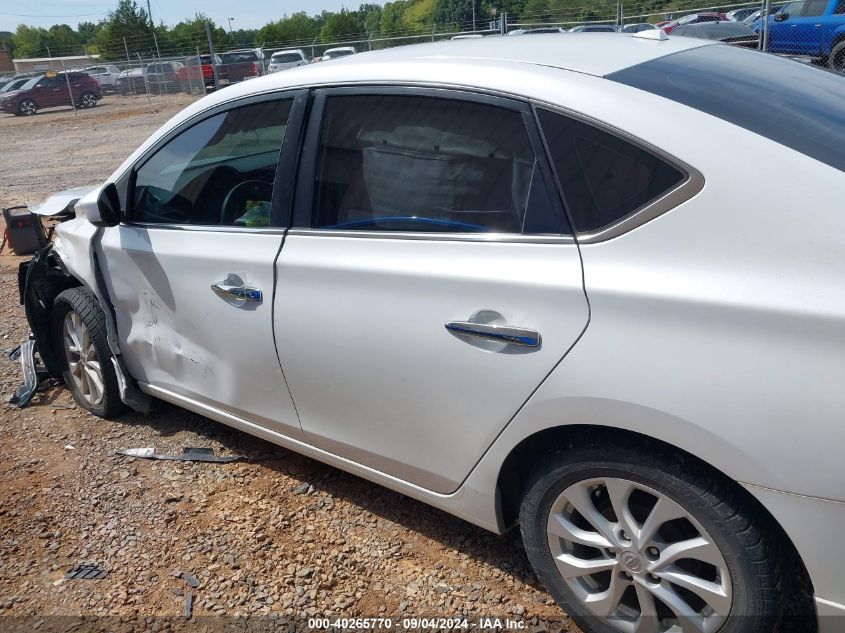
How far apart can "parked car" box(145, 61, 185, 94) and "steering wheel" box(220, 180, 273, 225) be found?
3008 cm

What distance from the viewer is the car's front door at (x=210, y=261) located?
115 inches

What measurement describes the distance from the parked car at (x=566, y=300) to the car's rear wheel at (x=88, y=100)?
3118 cm

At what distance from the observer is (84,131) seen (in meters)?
23.1

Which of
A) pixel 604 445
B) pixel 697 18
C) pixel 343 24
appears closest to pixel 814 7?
pixel 697 18

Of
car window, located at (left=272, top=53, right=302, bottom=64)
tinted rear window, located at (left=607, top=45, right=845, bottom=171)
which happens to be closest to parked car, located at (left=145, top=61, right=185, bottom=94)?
car window, located at (left=272, top=53, right=302, bottom=64)

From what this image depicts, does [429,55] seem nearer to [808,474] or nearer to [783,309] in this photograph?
[783,309]

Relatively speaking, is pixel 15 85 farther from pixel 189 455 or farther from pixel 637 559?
pixel 637 559

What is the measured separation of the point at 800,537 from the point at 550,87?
1.40 m

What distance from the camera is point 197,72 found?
2967 centimetres

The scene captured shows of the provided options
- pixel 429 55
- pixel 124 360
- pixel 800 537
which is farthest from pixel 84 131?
pixel 800 537

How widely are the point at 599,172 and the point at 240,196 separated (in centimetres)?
167

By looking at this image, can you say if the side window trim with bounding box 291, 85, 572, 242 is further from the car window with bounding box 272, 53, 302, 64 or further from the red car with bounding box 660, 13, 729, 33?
the car window with bounding box 272, 53, 302, 64

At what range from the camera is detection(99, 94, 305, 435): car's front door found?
292 centimetres

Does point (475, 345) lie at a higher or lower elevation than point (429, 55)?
lower
